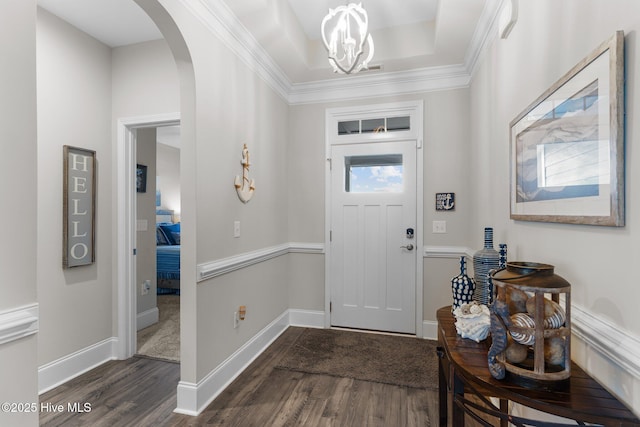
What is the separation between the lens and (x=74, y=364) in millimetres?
2367

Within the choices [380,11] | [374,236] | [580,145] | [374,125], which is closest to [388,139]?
[374,125]

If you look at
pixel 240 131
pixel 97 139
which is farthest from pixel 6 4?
pixel 97 139

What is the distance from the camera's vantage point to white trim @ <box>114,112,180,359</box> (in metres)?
2.63

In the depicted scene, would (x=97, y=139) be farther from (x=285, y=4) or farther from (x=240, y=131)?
(x=285, y=4)

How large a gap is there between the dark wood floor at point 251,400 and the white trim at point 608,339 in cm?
117

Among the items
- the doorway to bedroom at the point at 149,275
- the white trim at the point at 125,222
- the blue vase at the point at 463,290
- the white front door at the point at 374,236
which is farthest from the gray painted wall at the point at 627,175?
the doorway to bedroom at the point at 149,275

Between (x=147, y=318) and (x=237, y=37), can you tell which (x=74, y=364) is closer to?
(x=147, y=318)

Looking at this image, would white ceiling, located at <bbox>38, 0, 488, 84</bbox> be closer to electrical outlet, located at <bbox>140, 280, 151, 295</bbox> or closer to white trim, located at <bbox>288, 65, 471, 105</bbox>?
white trim, located at <bbox>288, 65, 471, 105</bbox>

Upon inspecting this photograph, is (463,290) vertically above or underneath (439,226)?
underneath

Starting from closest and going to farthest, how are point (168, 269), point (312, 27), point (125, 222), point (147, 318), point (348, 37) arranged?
point (348, 37)
point (125, 222)
point (312, 27)
point (147, 318)
point (168, 269)

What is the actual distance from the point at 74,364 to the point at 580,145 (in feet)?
11.0

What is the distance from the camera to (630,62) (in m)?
0.87

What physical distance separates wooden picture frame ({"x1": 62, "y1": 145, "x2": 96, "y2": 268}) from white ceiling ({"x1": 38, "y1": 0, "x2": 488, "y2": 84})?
0.98 m

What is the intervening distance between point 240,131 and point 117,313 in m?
1.87
